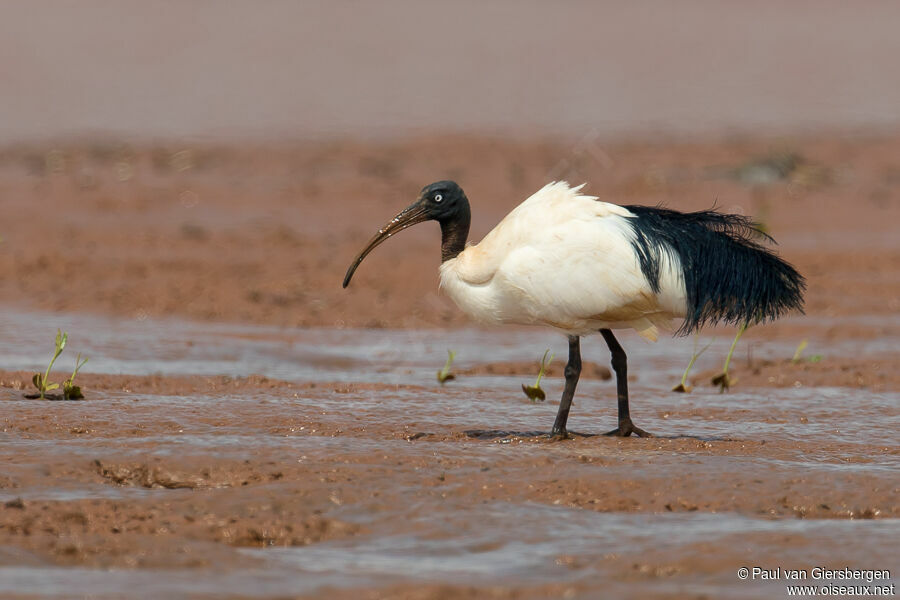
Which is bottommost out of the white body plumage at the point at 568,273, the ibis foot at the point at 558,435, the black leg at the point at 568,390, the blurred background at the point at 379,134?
the ibis foot at the point at 558,435

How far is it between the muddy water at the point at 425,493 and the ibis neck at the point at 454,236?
38.7 inches

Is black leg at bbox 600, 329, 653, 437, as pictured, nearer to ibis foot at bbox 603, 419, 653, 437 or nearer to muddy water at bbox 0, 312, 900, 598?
ibis foot at bbox 603, 419, 653, 437

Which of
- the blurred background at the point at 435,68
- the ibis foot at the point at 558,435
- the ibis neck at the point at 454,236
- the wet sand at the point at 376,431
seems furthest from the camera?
the blurred background at the point at 435,68

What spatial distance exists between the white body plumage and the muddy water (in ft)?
2.24

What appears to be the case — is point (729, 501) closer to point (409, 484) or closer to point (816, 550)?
point (816, 550)

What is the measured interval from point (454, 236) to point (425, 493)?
223 cm

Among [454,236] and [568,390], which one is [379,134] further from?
[568,390]

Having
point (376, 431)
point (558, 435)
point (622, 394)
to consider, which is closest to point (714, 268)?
point (622, 394)

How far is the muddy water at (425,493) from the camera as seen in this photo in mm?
5543

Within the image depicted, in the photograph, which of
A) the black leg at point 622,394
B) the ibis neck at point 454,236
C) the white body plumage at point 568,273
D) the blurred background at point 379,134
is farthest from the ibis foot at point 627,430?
the blurred background at point 379,134

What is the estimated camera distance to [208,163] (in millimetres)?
21484

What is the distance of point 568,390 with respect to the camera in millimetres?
7859

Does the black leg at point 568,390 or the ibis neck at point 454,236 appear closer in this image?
the black leg at point 568,390

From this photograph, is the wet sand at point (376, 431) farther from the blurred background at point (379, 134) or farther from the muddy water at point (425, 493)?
the blurred background at point (379, 134)
